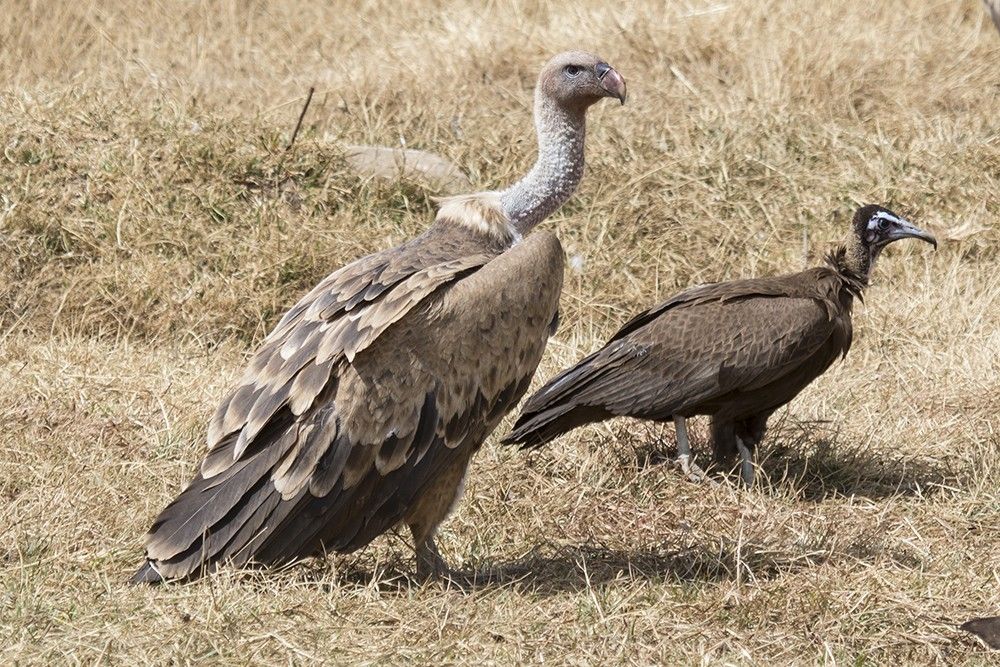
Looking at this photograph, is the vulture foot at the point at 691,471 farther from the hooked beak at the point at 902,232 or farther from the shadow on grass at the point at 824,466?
the hooked beak at the point at 902,232

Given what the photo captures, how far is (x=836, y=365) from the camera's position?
638cm

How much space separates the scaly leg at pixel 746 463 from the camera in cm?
521

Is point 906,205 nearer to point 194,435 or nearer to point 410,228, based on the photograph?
point 410,228

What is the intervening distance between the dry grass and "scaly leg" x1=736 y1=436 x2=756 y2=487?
0.26 feet

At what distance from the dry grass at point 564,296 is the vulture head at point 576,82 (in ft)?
4.21

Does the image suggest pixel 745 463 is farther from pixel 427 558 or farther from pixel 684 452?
pixel 427 558

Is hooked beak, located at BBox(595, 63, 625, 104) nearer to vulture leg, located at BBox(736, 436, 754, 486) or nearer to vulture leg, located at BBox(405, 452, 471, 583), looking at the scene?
vulture leg, located at BBox(736, 436, 754, 486)

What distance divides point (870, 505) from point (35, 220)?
414cm

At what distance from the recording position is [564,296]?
699 centimetres

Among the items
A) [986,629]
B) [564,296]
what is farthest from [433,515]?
[564,296]

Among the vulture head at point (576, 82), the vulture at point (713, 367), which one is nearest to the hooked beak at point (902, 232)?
the vulture at point (713, 367)

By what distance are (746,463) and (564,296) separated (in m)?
1.92

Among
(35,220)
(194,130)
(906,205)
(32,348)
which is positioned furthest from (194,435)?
(906,205)

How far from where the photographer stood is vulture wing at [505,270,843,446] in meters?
5.18
